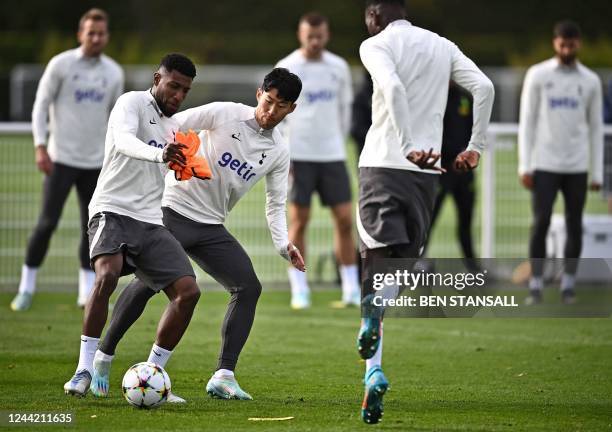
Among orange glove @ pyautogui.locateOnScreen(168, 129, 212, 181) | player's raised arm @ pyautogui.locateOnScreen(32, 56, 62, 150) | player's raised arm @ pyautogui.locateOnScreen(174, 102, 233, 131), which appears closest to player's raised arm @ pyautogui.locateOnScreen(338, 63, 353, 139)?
player's raised arm @ pyautogui.locateOnScreen(32, 56, 62, 150)

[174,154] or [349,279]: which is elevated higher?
[174,154]

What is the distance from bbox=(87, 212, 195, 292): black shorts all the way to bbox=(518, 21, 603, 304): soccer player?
5.44 metres

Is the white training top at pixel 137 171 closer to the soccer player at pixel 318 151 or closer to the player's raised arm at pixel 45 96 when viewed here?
the player's raised arm at pixel 45 96

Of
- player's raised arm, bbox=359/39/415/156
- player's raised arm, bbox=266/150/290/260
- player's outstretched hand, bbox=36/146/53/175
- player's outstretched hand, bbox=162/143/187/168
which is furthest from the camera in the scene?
player's outstretched hand, bbox=36/146/53/175

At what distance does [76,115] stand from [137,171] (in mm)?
3997

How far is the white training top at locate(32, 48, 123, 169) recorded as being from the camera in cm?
1152

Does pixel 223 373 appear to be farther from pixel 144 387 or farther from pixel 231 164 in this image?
pixel 231 164

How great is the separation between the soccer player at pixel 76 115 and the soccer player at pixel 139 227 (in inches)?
148

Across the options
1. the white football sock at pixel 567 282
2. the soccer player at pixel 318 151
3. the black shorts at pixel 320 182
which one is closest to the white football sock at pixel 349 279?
the soccer player at pixel 318 151

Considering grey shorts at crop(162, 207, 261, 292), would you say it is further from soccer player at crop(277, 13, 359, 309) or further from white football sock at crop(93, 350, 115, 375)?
soccer player at crop(277, 13, 359, 309)

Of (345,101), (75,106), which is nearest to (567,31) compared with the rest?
(345,101)

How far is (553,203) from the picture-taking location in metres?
12.4

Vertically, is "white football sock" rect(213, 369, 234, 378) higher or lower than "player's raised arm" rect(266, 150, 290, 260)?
lower

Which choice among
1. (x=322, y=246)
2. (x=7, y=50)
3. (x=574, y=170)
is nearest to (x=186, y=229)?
(x=574, y=170)
